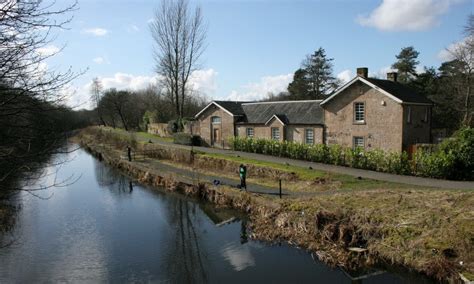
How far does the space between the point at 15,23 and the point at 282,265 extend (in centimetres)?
1118

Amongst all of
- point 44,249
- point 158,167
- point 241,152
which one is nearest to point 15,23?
point 44,249

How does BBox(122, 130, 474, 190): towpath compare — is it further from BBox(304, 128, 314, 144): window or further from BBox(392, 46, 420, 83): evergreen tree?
BBox(392, 46, 420, 83): evergreen tree

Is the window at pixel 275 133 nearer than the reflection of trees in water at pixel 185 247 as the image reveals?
No

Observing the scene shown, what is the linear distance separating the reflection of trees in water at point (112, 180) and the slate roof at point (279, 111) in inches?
468

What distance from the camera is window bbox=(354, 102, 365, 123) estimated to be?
28.1m

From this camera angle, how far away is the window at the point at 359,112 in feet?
92.3

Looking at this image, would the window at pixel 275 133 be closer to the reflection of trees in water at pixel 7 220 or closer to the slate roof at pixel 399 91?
the slate roof at pixel 399 91

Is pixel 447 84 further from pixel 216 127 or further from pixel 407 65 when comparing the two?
pixel 216 127

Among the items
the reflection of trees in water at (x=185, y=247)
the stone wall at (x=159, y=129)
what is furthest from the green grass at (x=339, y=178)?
the stone wall at (x=159, y=129)

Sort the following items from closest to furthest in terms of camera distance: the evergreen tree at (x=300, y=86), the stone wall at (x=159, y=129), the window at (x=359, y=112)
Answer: the window at (x=359, y=112)
the stone wall at (x=159, y=129)
the evergreen tree at (x=300, y=86)

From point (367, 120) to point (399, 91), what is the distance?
328 cm

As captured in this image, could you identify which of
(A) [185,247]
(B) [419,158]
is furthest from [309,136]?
(A) [185,247]

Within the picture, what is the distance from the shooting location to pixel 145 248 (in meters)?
16.3

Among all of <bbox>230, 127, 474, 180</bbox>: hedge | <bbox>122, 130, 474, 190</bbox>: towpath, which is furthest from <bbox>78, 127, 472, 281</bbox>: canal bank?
<bbox>230, 127, 474, 180</bbox>: hedge
